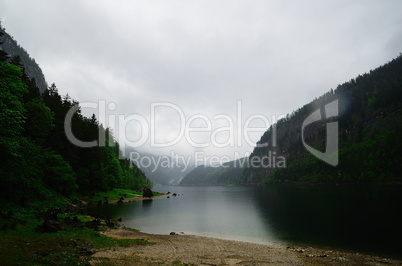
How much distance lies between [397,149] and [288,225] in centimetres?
18769

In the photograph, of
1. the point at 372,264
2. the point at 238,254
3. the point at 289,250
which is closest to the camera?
the point at 372,264

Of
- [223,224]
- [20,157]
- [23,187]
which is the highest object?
[20,157]

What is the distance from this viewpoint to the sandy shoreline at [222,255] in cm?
1883

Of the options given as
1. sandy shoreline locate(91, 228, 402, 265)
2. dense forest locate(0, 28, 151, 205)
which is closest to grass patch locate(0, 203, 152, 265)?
sandy shoreline locate(91, 228, 402, 265)

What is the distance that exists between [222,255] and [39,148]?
3494 centimetres

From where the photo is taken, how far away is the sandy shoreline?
1883cm

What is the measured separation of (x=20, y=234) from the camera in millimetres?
19031

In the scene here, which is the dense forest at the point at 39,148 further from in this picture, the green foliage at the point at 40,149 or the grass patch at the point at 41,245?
the grass patch at the point at 41,245

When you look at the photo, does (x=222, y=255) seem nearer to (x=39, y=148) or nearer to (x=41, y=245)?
(x=41, y=245)

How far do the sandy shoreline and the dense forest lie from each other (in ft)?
60.3

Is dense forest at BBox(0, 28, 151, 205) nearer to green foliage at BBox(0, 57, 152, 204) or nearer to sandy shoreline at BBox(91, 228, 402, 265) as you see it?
green foliage at BBox(0, 57, 152, 204)

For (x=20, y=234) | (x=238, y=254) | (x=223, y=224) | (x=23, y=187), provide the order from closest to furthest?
(x=20, y=234) < (x=238, y=254) < (x=23, y=187) < (x=223, y=224)

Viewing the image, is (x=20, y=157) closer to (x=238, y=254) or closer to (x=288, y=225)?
(x=238, y=254)

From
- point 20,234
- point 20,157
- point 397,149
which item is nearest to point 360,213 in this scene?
point 20,234
